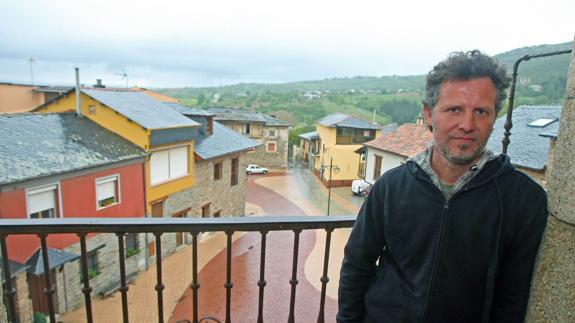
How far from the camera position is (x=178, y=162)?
580 inches

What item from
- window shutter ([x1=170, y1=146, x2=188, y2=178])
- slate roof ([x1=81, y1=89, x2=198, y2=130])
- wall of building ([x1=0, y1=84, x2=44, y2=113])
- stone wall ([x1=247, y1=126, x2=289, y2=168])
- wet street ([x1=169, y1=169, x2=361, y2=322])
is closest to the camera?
wet street ([x1=169, y1=169, x2=361, y2=322])

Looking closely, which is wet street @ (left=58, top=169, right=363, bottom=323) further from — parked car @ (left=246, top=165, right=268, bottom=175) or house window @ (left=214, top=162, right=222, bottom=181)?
parked car @ (left=246, top=165, right=268, bottom=175)

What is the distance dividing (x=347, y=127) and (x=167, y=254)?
1857 cm

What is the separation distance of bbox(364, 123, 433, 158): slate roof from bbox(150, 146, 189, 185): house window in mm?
9447

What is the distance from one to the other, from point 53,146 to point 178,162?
4718 millimetres

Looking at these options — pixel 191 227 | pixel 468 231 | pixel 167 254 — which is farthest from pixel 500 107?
pixel 167 254

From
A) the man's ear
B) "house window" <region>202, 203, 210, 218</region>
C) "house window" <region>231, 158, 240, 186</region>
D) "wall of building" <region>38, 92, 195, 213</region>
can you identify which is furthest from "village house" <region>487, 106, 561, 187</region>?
"house window" <region>202, 203, 210, 218</region>

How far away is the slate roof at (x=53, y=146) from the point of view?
933 centimetres

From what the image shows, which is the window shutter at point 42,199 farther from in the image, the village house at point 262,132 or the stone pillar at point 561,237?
the village house at point 262,132

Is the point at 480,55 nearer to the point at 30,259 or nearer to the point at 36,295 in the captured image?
the point at 30,259

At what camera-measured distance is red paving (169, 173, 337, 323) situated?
1044 centimetres

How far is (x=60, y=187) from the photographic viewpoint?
10.0 meters

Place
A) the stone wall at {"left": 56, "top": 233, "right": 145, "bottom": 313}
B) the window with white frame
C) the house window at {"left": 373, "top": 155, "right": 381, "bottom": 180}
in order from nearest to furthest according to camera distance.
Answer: the stone wall at {"left": 56, "top": 233, "right": 145, "bottom": 313} → the house window at {"left": 373, "top": 155, "right": 381, "bottom": 180} → the window with white frame

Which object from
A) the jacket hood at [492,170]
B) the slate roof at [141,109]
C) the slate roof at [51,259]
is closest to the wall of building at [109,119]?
the slate roof at [141,109]
